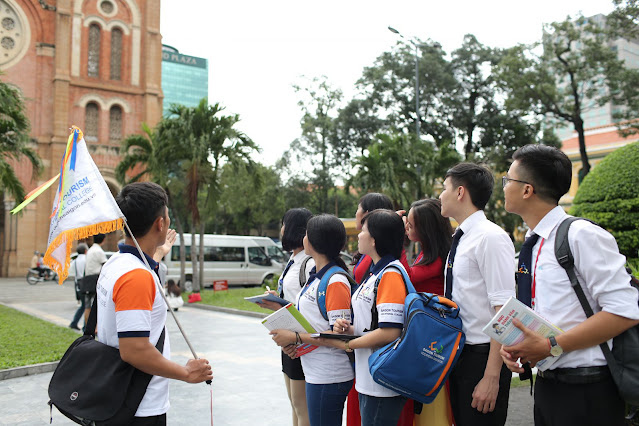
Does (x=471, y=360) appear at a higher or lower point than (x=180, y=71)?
lower

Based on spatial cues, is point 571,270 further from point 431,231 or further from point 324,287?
point 324,287

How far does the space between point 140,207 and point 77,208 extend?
0.35 metres

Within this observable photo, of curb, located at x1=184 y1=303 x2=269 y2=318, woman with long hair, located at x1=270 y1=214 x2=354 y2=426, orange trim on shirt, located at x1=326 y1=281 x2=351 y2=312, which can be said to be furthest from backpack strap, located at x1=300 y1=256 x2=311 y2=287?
curb, located at x1=184 y1=303 x2=269 y2=318

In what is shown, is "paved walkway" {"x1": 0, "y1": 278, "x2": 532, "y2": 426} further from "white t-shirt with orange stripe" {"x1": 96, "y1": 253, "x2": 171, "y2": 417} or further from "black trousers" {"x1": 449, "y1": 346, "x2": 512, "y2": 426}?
"white t-shirt with orange stripe" {"x1": 96, "y1": 253, "x2": 171, "y2": 417}

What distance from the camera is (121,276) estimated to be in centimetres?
217

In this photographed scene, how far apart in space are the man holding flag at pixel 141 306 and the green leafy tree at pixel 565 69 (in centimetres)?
2445

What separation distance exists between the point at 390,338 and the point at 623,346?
1.04 meters

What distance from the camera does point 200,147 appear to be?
54.7 feet

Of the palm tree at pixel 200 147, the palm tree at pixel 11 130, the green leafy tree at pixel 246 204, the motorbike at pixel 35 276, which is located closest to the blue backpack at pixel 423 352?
the palm tree at pixel 11 130

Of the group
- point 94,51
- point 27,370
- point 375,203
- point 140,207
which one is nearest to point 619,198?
point 375,203

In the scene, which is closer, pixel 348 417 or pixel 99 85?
pixel 348 417

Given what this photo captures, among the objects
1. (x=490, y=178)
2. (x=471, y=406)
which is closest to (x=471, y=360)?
(x=471, y=406)

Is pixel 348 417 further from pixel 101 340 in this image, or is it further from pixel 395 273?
pixel 101 340

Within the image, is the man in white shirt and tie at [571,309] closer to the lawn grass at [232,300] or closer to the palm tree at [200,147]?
the lawn grass at [232,300]
